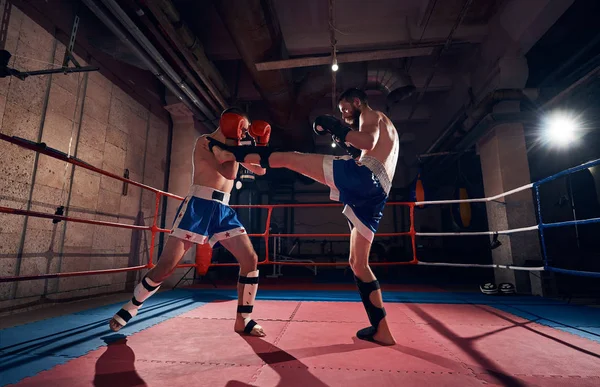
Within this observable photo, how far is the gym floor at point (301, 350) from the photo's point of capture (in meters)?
1.34

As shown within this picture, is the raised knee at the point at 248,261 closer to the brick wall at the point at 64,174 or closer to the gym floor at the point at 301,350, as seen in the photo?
the gym floor at the point at 301,350

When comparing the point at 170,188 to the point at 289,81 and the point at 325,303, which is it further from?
the point at 325,303

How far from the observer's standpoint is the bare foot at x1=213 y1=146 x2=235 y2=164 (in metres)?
2.05

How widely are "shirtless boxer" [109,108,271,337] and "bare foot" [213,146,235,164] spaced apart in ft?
0.38

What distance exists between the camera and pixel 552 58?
517cm

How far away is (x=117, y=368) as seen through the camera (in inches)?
55.9

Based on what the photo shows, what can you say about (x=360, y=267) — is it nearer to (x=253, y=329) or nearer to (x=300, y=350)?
(x=300, y=350)

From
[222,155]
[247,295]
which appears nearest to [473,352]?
[247,295]

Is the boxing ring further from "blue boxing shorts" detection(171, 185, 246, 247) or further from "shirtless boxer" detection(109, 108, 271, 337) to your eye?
"blue boxing shorts" detection(171, 185, 246, 247)

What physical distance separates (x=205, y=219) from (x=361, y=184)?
1.15 meters

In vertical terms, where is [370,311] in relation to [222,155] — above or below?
below

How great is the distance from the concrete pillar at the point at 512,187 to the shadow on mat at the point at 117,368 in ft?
17.7

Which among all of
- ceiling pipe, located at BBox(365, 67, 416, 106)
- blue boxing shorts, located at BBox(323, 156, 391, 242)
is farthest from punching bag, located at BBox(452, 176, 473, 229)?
blue boxing shorts, located at BBox(323, 156, 391, 242)

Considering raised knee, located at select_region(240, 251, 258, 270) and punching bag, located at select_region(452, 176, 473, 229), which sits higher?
punching bag, located at select_region(452, 176, 473, 229)
